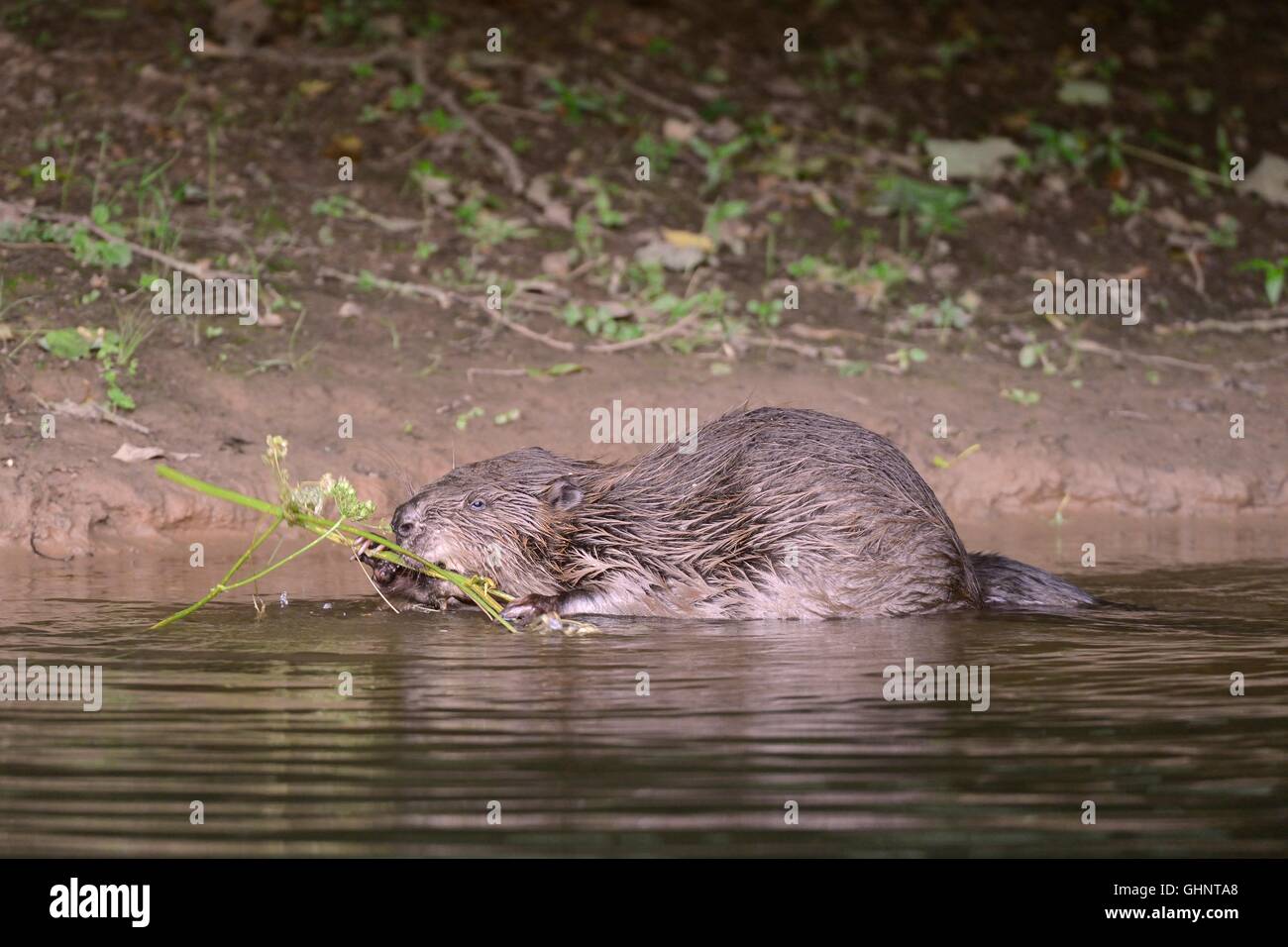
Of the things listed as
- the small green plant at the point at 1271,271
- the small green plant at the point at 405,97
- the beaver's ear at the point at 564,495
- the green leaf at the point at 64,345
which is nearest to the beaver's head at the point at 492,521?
the beaver's ear at the point at 564,495

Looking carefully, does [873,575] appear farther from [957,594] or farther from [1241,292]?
[1241,292]

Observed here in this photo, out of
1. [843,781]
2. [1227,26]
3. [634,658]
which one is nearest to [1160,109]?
[1227,26]

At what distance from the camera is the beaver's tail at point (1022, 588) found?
19.7 ft

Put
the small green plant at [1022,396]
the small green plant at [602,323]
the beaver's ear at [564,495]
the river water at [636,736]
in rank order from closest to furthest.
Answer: the river water at [636,736] → the beaver's ear at [564,495] → the small green plant at [1022,396] → the small green plant at [602,323]

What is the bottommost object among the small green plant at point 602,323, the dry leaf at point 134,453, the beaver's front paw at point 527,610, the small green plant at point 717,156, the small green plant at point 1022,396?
the beaver's front paw at point 527,610

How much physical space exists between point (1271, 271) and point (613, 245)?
151 inches

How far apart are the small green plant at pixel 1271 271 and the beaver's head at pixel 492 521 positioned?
5703 mm

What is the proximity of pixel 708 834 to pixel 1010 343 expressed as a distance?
6.67m

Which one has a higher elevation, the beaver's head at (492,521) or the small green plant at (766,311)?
the small green plant at (766,311)

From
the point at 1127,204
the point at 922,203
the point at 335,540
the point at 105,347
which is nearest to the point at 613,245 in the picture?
the point at 922,203

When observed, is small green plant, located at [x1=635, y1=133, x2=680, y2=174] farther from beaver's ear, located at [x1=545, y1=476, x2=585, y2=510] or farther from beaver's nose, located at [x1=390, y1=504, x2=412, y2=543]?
beaver's nose, located at [x1=390, y1=504, x2=412, y2=543]

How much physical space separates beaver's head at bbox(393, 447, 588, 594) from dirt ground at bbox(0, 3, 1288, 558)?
1.06ft

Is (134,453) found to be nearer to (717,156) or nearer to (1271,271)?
(717,156)

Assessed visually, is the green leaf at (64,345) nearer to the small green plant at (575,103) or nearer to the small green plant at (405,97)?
the small green plant at (405,97)
